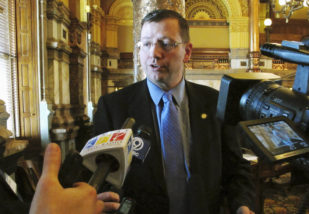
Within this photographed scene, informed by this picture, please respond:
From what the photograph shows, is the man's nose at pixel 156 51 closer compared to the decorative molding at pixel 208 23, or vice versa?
the man's nose at pixel 156 51

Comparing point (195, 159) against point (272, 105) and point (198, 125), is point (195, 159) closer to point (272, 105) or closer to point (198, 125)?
point (198, 125)

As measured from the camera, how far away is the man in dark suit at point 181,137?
1114mm

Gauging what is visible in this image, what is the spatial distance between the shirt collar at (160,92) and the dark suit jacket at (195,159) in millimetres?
28

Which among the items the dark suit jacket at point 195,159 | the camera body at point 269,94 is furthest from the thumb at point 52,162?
the dark suit jacket at point 195,159

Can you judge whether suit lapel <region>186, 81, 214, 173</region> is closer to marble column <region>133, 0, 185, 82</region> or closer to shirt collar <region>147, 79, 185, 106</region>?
shirt collar <region>147, 79, 185, 106</region>

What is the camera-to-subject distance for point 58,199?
38 cm

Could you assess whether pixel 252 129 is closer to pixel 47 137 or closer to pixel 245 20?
pixel 47 137

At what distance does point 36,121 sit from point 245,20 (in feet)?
30.4

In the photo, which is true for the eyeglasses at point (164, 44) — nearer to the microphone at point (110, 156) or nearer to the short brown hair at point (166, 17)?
the short brown hair at point (166, 17)

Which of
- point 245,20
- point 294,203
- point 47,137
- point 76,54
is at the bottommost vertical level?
point 294,203

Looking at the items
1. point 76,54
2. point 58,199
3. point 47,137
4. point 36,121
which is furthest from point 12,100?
point 58,199

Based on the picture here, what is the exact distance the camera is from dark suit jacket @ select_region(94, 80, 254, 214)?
3.64ft

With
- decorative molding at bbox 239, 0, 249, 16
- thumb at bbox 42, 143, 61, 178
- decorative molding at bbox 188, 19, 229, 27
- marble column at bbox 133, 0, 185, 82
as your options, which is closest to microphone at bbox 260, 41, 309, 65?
thumb at bbox 42, 143, 61, 178

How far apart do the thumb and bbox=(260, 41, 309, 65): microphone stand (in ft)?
2.02
